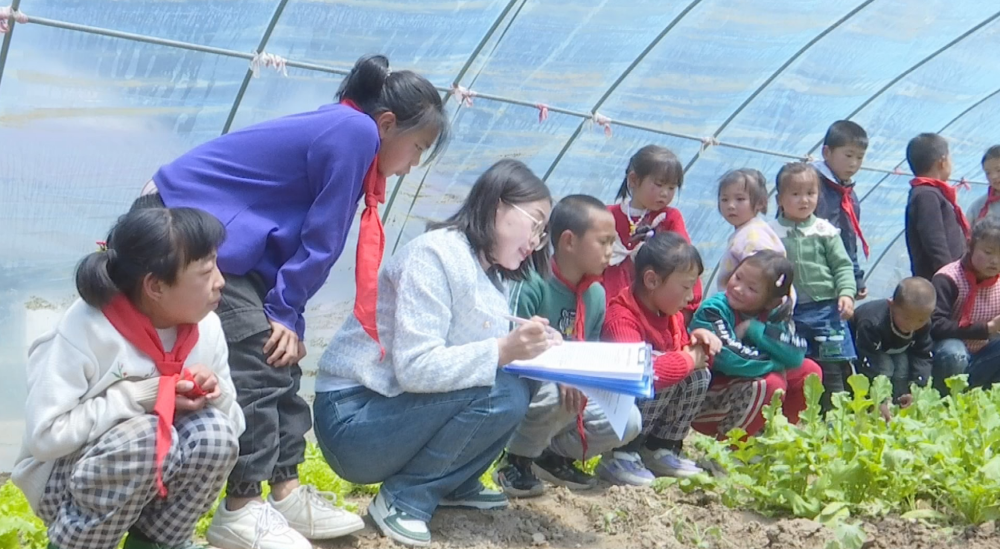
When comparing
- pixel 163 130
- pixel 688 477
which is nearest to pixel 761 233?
pixel 688 477

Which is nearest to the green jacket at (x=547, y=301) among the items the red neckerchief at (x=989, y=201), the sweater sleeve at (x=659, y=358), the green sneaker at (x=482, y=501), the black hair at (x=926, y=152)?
the sweater sleeve at (x=659, y=358)

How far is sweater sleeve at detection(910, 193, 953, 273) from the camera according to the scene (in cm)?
542

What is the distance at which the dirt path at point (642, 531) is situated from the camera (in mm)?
2975

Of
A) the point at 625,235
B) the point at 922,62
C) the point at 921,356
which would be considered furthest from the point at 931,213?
the point at 625,235

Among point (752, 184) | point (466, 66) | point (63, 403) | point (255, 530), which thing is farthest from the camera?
point (466, 66)

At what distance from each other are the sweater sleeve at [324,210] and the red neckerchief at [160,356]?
348 mm

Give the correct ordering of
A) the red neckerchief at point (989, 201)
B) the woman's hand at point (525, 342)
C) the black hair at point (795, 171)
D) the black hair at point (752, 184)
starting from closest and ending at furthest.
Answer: the woman's hand at point (525, 342) < the black hair at point (752, 184) < the black hair at point (795, 171) < the red neckerchief at point (989, 201)

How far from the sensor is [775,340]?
398cm

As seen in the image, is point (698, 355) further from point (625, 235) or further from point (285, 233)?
point (285, 233)

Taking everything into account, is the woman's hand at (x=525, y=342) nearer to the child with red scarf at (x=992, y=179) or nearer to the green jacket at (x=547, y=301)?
the green jacket at (x=547, y=301)

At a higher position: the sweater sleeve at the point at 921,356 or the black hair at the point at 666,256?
the black hair at the point at 666,256

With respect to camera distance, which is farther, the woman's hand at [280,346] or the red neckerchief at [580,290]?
the red neckerchief at [580,290]

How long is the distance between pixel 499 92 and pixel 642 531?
2.71 m

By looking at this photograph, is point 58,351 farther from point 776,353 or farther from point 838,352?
point 838,352
